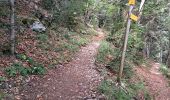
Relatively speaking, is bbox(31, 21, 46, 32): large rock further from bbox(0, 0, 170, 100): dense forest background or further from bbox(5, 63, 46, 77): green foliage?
bbox(5, 63, 46, 77): green foliage

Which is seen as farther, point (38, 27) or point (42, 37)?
point (38, 27)

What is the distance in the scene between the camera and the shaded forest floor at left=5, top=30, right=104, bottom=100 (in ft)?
29.0

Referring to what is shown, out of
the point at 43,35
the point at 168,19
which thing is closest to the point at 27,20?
the point at 43,35

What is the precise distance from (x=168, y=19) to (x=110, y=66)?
15.2 metres

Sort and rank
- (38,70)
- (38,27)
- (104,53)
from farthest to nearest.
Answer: (104,53) → (38,27) → (38,70)

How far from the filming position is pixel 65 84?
10141mm

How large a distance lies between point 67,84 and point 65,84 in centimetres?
8

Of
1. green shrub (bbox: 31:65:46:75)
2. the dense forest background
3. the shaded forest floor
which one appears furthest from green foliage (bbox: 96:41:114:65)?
green shrub (bbox: 31:65:46:75)

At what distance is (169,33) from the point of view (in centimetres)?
3294

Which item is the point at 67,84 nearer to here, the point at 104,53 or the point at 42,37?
the point at 42,37

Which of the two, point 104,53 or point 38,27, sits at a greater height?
point 38,27

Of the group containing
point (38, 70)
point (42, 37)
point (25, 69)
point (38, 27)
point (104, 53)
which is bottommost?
point (104, 53)

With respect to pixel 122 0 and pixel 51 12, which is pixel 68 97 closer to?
pixel 51 12

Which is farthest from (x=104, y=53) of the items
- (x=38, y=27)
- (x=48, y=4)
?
(x=48, y=4)
